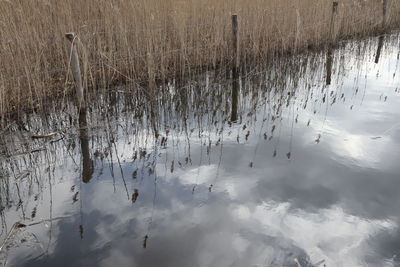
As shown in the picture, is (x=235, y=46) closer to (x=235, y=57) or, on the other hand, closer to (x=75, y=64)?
(x=235, y=57)

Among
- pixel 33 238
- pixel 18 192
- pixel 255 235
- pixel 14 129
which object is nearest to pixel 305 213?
pixel 255 235

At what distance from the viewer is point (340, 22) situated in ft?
25.7

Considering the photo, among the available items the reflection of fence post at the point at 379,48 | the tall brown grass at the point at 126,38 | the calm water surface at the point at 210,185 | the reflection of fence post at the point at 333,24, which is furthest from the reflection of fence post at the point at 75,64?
the reflection of fence post at the point at 333,24

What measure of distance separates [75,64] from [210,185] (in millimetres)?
2211

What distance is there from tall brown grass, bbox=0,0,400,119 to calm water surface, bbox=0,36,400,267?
0.46m

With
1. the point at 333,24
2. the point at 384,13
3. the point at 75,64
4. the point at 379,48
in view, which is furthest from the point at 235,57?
the point at 384,13

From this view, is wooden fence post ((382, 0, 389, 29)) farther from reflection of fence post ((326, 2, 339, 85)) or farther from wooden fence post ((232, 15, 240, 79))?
wooden fence post ((232, 15, 240, 79))

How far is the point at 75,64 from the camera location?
4.32 m

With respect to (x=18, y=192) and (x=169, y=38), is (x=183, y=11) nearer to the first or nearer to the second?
(x=169, y=38)

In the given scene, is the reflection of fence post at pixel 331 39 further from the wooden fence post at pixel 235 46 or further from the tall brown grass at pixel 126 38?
the wooden fence post at pixel 235 46

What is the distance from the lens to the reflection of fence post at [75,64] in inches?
163

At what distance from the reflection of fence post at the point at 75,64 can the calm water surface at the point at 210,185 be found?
257mm

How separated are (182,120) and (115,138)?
0.82 meters

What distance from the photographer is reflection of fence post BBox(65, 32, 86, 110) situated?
13.6ft
